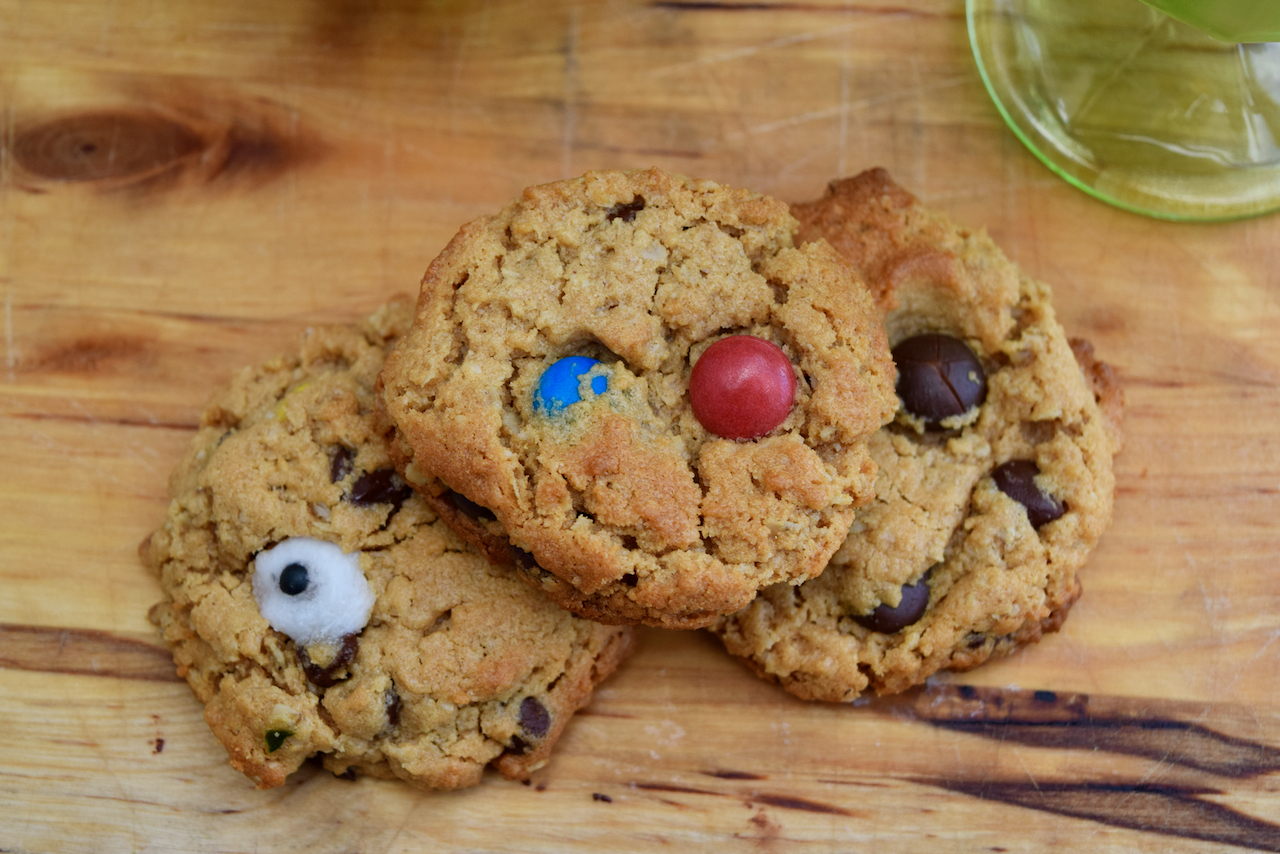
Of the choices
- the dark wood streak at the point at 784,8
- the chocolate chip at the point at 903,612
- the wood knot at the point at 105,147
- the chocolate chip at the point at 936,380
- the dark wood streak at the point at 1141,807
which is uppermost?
the dark wood streak at the point at 784,8

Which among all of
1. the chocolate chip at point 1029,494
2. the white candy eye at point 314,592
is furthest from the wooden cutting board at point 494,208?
the white candy eye at point 314,592

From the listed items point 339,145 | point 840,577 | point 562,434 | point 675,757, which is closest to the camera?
point 562,434

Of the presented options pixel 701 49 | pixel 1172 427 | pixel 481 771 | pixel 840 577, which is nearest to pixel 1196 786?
pixel 1172 427

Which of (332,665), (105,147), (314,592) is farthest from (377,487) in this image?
(105,147)

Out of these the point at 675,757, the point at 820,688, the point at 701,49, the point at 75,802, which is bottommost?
the point at 75,802

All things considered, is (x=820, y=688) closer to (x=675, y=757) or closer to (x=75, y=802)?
(x=675, y=757)

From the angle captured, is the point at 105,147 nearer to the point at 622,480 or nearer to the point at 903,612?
the point at 622,480

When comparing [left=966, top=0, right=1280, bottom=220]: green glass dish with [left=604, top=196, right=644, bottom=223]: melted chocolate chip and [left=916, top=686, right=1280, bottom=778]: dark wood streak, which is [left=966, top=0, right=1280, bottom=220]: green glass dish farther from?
[left=916, top=686, right=1280, bottom=778]: dark wood streak

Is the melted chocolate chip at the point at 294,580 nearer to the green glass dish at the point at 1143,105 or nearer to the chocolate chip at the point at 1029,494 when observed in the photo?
the chocolate chip at the point at 1029,494
